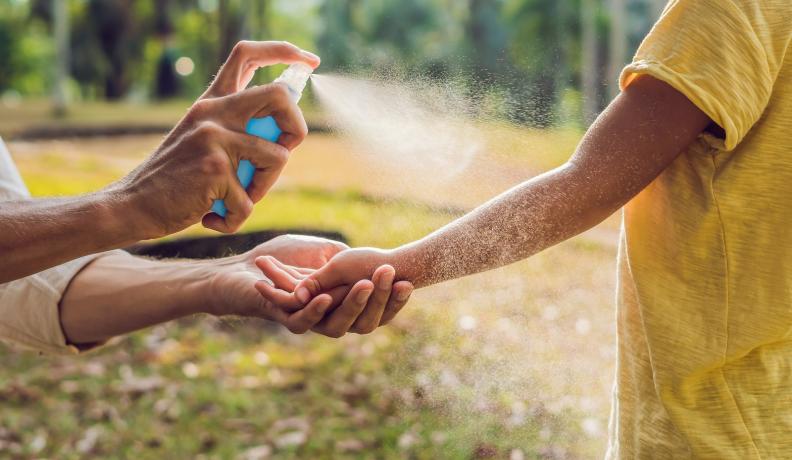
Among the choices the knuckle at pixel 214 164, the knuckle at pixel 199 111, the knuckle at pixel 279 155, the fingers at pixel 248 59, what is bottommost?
the knuckle at pixel 279 155

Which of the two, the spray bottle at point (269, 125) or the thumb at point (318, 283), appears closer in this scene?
the spray bottle at point (269, 125)

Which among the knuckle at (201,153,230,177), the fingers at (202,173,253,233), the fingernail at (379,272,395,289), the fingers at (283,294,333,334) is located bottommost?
the fingers at (283,294,333,334)

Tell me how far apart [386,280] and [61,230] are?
0.70 meters

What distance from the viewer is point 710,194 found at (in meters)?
1.58

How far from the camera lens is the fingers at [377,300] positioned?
1.87m

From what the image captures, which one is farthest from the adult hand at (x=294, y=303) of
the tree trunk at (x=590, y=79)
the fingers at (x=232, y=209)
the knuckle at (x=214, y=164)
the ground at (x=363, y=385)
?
the tree trunk at (x=590, y=79)

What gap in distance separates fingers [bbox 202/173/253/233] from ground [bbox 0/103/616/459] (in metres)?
0.87

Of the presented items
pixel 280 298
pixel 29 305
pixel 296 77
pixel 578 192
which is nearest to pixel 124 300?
pixel 29 305

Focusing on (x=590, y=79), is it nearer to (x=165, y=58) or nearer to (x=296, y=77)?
(x=296, y=77)

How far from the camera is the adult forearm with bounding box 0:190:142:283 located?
183 cm

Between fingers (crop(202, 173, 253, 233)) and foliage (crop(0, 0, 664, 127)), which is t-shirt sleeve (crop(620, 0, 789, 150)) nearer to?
fingers (crop(202, 173, 253, 233))

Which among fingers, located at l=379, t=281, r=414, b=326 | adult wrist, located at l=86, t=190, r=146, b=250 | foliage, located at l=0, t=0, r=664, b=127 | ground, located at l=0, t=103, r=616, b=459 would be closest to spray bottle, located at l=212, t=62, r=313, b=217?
adult wrist, located at l=86, t=190, r=146, b=250

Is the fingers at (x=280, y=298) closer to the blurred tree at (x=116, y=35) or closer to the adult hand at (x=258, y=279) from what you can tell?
the adult hand at (x=258, y=279)

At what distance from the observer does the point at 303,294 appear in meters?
2.00
